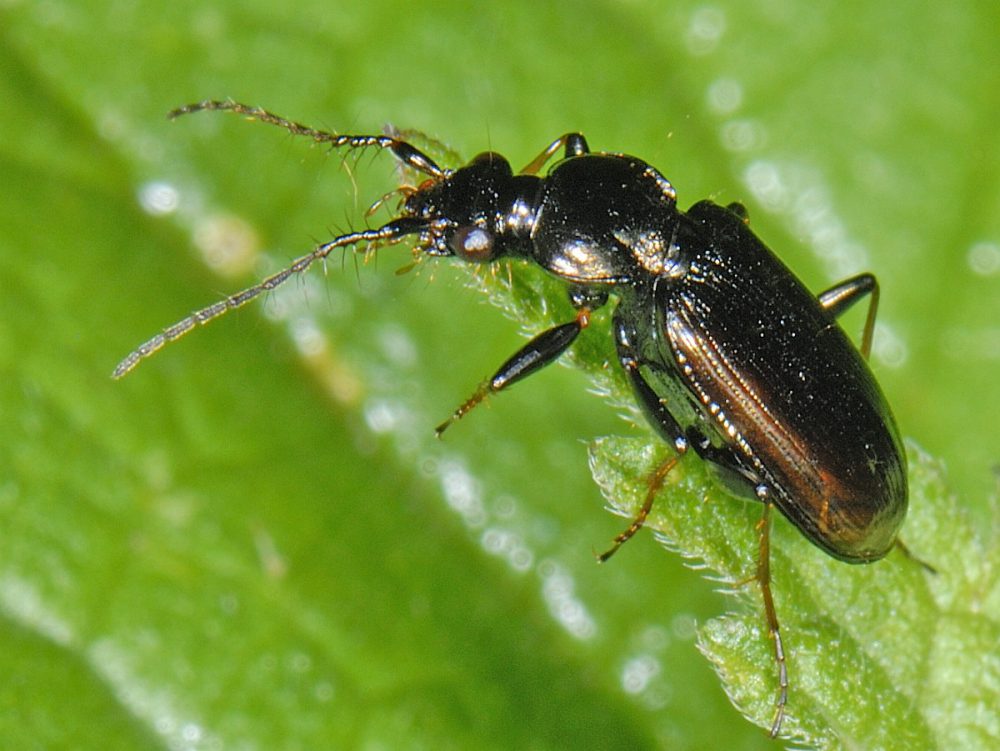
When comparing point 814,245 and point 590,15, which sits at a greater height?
point 590,15

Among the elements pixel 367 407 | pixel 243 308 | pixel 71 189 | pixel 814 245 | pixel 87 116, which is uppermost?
pixel 87 116

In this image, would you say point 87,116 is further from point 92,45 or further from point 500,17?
point 500,17

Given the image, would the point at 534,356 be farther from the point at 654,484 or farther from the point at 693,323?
the point at 654,484

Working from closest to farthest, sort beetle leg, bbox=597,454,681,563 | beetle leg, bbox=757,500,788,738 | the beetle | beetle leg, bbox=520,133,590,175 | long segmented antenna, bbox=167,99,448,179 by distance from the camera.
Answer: beetle leg, bbox=757,500,788,738
beetle leg, bbox=597,454,681,563
the beetle
long segmented antenna, bbox=167,99,448,179
beetle leg, bbox=520,133,590,175

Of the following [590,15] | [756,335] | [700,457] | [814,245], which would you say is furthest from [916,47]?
[700,457]

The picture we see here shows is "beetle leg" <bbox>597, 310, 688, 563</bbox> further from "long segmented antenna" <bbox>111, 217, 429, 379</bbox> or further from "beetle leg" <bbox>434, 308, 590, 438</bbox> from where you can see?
"long segmented antenna" <bbox>111, 217, 429, 379</bbox>

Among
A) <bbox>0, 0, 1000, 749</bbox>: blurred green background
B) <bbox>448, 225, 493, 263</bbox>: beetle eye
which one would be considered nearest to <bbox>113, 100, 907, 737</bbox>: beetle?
<bbox>448, 225, 493, 263</bbox>: beetle eye

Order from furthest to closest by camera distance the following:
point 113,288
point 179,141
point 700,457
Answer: point 179,141 → point 113,288 → point 700,457

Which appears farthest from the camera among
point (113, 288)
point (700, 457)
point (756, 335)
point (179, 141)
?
point (179, 141)
